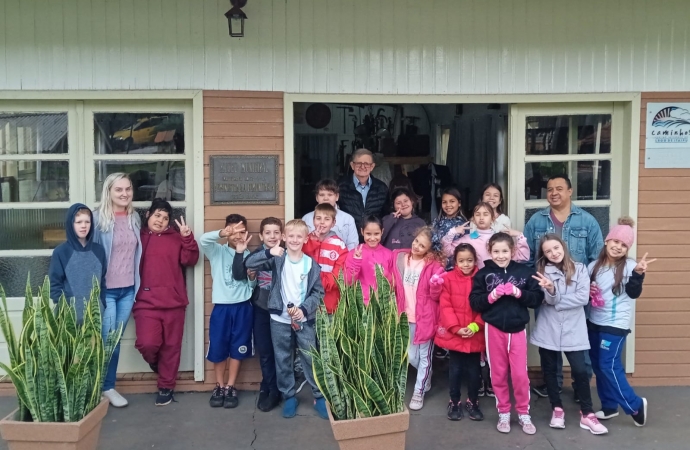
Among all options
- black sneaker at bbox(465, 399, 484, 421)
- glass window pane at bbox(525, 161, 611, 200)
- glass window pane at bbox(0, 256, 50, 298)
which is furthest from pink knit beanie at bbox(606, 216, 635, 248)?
glass window pane at bbox(0, 256, 50, 298)

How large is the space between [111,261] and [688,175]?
14.5 ft

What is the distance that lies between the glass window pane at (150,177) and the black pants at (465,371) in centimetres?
240

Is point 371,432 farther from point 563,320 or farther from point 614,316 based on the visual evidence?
point 614,316

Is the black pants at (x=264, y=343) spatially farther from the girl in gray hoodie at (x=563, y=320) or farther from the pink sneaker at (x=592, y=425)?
the pink sneaker at (x=592, y=425)

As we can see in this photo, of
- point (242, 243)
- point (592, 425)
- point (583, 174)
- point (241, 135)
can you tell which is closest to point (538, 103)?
point (583, 174)

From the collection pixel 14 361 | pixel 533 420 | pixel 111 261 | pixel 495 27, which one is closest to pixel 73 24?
pixel 111 261

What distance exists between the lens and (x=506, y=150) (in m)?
5.40

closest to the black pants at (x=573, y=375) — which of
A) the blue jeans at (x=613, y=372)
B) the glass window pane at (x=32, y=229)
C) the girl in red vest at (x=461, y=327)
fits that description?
the blue jeans at (x=613, y=372)

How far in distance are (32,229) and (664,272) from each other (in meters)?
4.94

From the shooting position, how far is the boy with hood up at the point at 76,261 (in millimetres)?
4359

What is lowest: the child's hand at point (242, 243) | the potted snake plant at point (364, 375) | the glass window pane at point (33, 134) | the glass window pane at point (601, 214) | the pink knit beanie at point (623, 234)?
the potted snake plant at point (364, 375)

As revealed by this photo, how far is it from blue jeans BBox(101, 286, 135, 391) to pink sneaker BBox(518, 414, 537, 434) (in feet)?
9.27

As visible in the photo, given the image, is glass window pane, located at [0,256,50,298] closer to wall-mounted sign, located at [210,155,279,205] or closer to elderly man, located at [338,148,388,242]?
wall-mounted sign, located at [210,155,279,205]

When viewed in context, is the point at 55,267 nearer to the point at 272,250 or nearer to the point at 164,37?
the point at 272,250
